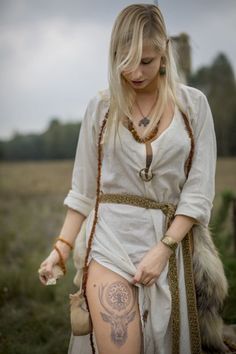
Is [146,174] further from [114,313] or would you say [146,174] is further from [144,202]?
[114,313]

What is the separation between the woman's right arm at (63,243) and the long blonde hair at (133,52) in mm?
518

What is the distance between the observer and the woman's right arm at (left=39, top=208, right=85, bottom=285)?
2.48 metres

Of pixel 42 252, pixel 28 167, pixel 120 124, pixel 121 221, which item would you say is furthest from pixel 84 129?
pixel 28 167

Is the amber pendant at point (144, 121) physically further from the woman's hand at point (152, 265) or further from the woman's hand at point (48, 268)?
the woman's hand at point (48, 268)

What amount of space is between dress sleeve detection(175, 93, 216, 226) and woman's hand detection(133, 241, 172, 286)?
0.62ft

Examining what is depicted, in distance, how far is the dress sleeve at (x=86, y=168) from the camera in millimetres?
2561

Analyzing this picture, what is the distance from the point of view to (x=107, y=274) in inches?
92.1

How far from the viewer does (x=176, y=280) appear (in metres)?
2.39

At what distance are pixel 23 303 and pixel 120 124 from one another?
3.54 metres

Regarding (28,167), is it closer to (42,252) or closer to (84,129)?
(42,252)

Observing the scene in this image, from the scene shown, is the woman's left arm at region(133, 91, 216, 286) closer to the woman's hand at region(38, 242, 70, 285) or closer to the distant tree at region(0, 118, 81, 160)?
the woman's hand at region(38, 242, 70, 285)

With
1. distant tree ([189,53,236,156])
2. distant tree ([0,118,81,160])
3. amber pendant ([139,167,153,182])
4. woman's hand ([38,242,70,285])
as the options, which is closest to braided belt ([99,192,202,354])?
amber pendant ([139,167,153,182])

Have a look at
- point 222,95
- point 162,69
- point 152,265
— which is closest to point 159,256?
point 152,265

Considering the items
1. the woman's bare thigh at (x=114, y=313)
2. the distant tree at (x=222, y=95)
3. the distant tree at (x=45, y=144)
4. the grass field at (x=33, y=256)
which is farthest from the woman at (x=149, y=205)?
the distant tree at (x=45, y=144)
